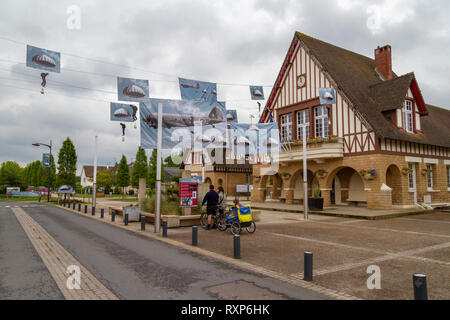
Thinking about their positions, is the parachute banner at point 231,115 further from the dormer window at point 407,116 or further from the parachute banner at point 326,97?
the dormer window at point 407,116

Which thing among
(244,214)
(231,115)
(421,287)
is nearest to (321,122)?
(231,115)

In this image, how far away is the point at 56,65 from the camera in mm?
12008

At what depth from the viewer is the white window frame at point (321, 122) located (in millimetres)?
21672

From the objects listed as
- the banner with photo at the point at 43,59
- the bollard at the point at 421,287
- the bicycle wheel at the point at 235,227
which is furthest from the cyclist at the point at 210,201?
the bollard at the point at 421,287

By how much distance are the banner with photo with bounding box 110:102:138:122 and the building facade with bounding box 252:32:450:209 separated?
11094mm

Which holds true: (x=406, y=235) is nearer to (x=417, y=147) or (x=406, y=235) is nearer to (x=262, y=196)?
(x=417, y=147)

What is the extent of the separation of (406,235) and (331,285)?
7.02 metres

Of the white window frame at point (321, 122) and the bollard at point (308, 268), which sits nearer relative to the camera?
the bollard at point (308, 268)

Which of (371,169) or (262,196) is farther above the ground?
(371,169)

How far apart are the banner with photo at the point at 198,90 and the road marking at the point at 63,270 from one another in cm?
916

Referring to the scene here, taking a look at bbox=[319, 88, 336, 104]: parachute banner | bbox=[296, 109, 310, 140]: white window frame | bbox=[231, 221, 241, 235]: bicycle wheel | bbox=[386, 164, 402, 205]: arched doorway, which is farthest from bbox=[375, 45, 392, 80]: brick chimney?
bbox=[231, 221, 241, 235]: bicycle wheel
